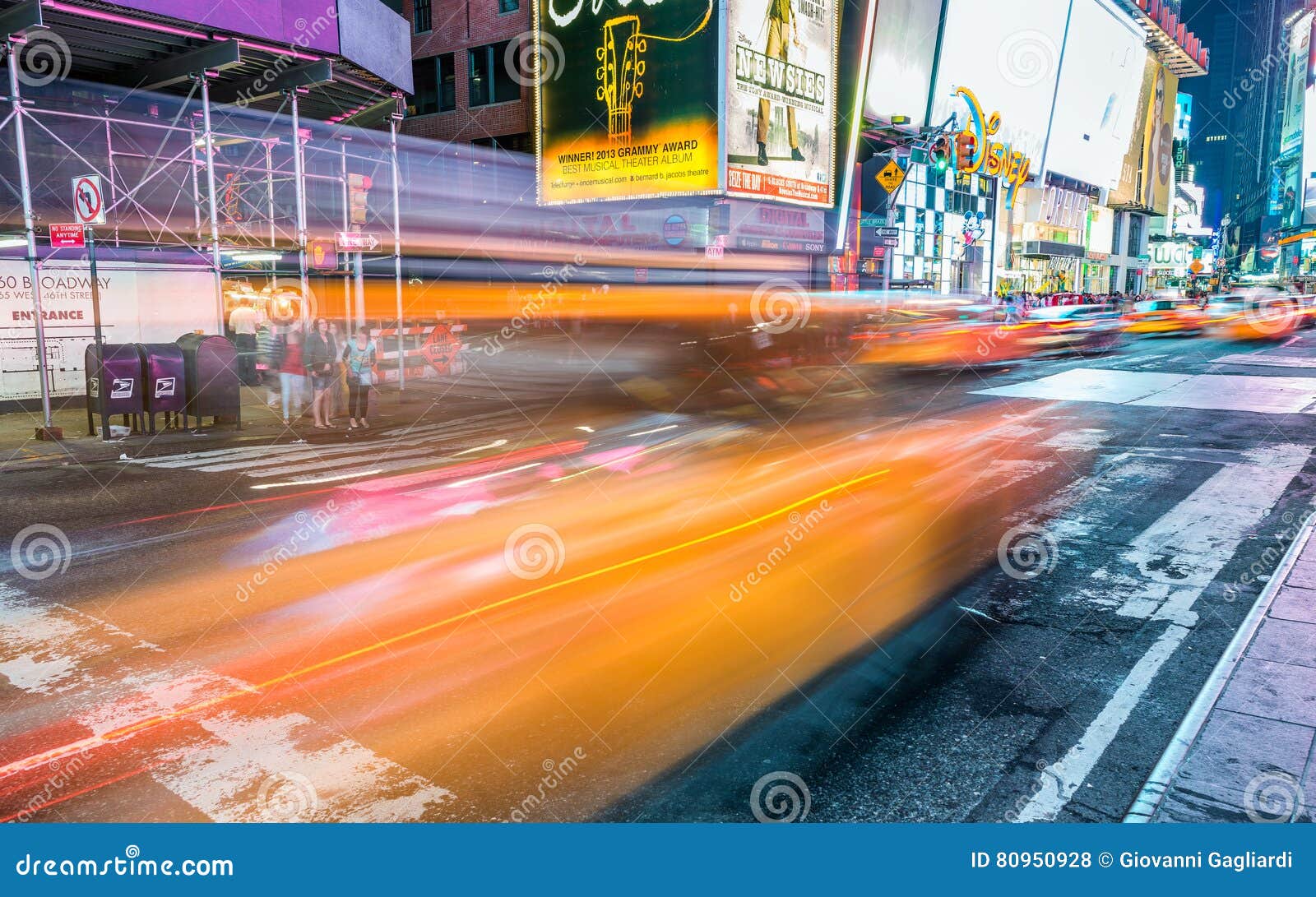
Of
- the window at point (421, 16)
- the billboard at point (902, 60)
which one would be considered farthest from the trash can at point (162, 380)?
the billboard at point (902, 60)

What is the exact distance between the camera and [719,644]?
570 centimetres

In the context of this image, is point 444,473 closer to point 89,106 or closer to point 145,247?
point 145,247

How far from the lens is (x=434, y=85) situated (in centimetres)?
3919

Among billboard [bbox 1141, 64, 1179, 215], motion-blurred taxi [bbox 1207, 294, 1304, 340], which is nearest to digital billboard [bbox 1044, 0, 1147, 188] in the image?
billboard [bbox 1141, 64, 1179, 215]

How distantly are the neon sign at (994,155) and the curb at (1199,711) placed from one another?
36072mm

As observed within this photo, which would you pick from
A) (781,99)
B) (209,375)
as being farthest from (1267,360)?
(209,375)

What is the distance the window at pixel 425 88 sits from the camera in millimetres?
39156

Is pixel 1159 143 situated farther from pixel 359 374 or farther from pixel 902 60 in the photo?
pixel 359 374

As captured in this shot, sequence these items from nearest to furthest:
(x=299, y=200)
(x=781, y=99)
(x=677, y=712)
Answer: (x=677, y=712), (x=299, y=200), (x=781, y=99)

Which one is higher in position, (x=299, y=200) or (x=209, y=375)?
(x=299, y=200)

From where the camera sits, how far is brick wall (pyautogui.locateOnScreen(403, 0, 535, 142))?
3625 centimetres

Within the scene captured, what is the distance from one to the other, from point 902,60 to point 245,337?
31.6 meters

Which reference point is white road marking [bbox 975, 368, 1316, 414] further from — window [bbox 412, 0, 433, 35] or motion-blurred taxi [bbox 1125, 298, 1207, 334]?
window [bbox 412, 0, 433, 35]

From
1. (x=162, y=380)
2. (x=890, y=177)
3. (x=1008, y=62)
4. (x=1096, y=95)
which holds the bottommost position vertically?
(x=162, y=380)
